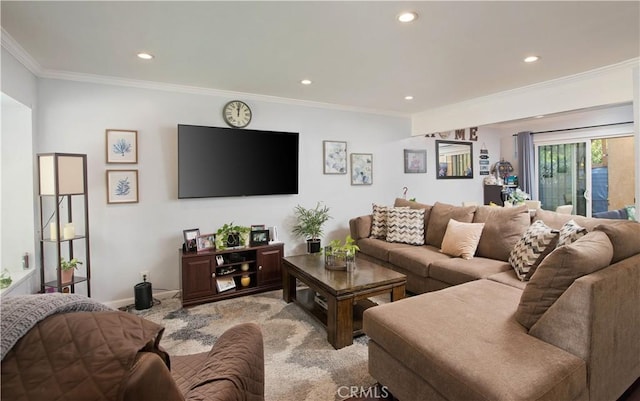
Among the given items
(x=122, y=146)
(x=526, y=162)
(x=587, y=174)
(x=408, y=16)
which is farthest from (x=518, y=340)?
(x=526, y=162)

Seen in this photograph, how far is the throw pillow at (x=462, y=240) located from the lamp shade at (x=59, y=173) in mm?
3655

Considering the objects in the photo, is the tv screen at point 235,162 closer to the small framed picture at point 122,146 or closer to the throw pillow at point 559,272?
the small framed picture at point 122,146

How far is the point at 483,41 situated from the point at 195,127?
2.89 metres

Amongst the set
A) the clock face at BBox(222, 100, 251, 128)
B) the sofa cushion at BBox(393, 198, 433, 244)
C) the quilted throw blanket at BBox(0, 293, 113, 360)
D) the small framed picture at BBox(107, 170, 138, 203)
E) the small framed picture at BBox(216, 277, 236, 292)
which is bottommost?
the small framed picture at BBox(216, 277, 236, 292)

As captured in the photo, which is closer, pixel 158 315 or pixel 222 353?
pixel 222 353

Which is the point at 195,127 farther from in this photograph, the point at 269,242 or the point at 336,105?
the point at 336,105

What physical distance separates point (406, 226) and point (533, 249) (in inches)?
64.6

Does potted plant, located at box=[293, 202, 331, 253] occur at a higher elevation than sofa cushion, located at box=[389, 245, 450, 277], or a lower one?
higher

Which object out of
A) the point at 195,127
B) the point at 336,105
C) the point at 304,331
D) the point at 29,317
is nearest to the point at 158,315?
the point at 304,331

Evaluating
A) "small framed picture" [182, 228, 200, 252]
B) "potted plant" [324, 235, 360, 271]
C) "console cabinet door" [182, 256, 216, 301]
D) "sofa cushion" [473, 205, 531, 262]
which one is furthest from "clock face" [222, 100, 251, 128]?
"sofa cushion" [473, 205, 531, 262]

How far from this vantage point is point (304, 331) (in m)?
2.72

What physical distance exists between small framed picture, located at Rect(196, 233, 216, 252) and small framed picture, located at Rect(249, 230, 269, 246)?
43 centimetres

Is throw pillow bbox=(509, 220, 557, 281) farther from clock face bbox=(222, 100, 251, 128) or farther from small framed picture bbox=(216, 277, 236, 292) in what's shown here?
clock face bbox=(222, 100, 251, 128)

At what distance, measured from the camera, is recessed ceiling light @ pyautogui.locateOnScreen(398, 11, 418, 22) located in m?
2.07
